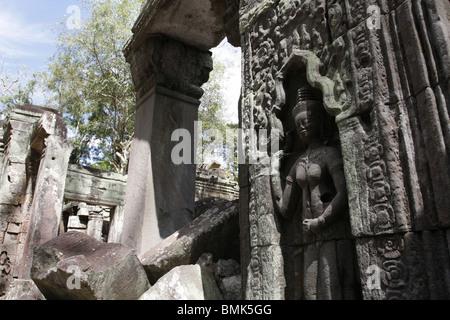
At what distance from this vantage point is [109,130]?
17672 mm

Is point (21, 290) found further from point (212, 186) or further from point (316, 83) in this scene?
point (316, 83)

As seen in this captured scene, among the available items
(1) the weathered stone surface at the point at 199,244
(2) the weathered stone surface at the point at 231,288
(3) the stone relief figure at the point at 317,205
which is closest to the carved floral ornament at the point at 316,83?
(3) the stone relief figure at the point at 317,205

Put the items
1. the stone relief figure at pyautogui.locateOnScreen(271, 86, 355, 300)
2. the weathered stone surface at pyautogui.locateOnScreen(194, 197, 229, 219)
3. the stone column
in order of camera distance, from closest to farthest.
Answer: the stone relief figure at pyautogui.locateOnScreen(271, 86, 355, 300)
the stone column
the weathered stone surface at pyautogui.locateOnScreen(194, 197, 229, 219)

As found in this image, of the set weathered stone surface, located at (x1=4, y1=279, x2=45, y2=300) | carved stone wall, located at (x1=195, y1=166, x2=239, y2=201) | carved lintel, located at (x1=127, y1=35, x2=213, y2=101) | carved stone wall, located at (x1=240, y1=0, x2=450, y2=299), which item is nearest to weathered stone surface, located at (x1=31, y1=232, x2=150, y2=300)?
carved stone wall, located at (x1=240, y1=0, x2=450, y2=299)

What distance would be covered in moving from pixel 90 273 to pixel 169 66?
3.25 metres

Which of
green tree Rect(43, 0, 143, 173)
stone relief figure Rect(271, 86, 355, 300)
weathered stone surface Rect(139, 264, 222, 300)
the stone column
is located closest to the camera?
stone relief figure Rect(271, 86, 355, 300)

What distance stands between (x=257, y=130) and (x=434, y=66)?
1425mm

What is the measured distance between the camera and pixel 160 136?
16.2ft

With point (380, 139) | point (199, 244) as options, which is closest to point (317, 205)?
point (380, 139)

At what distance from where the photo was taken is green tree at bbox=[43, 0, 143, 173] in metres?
15.7

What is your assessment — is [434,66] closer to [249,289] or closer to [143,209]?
[249,289]

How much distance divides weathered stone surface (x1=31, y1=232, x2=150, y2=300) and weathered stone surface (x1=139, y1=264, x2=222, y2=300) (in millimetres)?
508

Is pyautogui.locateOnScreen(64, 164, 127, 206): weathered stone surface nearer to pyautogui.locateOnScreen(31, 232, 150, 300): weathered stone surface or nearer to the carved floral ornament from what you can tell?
pyautogui.locateOnScreen(31, 232, 150, 300): weathered stone surface
